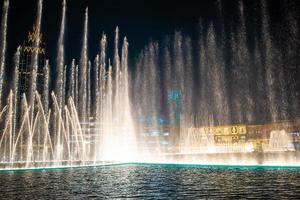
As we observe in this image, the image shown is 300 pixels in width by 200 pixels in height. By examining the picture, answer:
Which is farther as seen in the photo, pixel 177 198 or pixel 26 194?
pixel 26 194

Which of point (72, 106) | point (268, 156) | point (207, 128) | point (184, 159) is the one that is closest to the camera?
point (268, 156)

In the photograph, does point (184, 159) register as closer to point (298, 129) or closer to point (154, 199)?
point (154, 199)

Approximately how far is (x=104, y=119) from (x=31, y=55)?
7471cm

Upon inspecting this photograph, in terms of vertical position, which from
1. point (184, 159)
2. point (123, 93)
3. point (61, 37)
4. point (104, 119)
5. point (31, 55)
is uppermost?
point (31, 55)

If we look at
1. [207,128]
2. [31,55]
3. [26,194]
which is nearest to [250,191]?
[26,194]

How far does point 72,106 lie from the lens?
52.4m

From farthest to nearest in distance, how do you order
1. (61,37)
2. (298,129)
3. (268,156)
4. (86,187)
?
(298,129)
(61,37)
(268,156)
(86,187)

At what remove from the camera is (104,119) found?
53406mm

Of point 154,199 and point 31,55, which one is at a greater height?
point 31,55

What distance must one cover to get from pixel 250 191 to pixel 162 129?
10055cm

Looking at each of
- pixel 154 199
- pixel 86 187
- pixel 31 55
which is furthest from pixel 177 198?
pixel 31 55

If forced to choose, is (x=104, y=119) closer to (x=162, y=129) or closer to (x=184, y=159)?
(x=184, y=159)

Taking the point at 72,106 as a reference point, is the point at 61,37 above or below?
above

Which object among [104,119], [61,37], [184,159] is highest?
[61,37]
